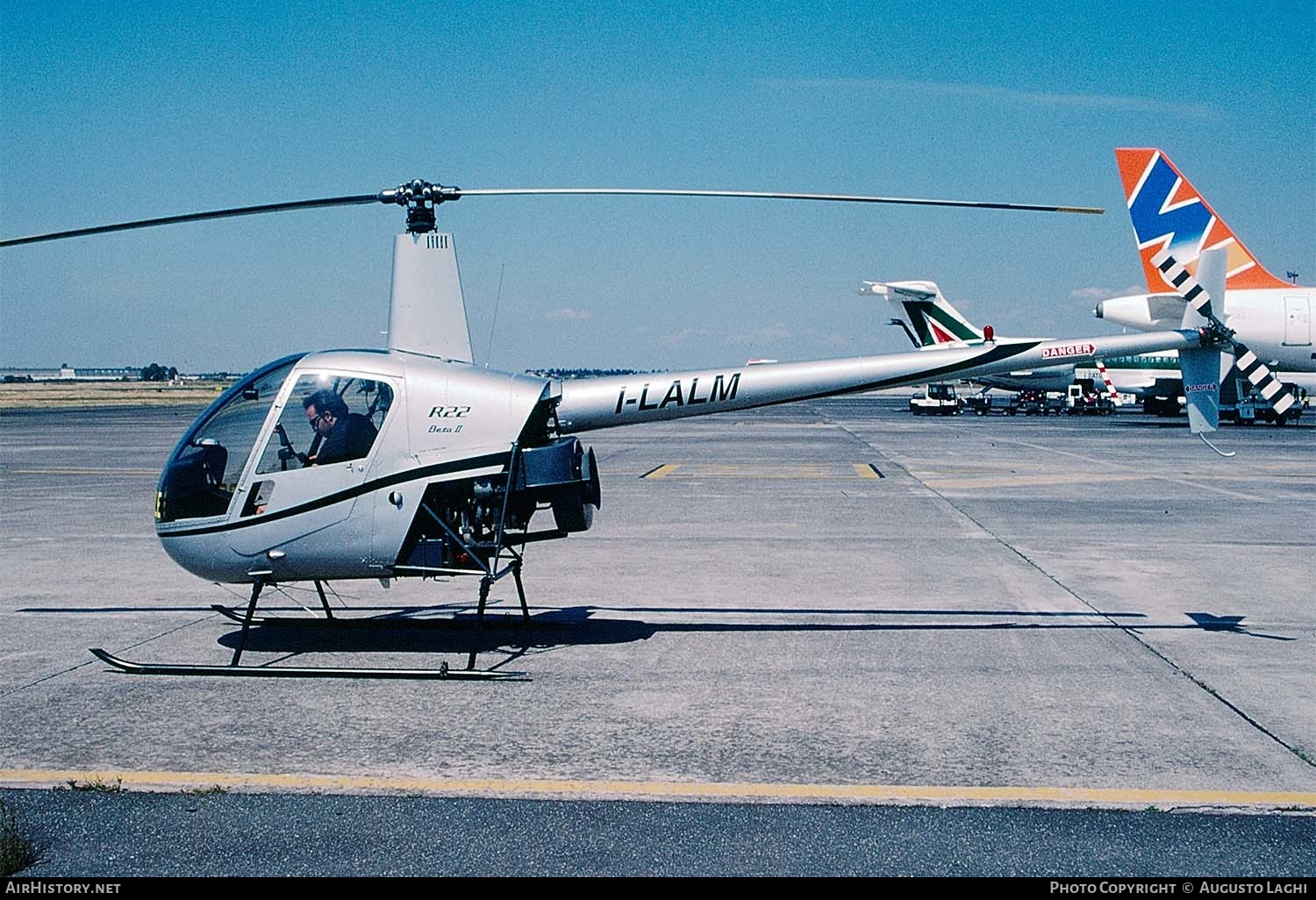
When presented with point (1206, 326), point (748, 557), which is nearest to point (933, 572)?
point (748, 557)

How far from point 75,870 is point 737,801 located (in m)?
2.71

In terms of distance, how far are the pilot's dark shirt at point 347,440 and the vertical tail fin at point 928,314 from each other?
169 ft

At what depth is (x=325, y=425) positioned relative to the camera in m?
8.11

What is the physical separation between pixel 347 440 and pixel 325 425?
20 cm

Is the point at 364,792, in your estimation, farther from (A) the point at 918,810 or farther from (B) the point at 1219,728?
(B) the point at 1219,728

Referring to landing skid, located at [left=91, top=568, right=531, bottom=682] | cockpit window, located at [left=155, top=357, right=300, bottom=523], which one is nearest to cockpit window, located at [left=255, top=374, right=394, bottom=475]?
cockpit window, located at [left=155, top=357, right=300, bottom=523]

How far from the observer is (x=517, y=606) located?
10.1m

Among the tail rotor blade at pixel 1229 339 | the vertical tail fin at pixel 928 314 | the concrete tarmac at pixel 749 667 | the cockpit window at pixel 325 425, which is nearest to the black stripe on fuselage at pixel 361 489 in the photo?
the cockpit window at pixel 325 425

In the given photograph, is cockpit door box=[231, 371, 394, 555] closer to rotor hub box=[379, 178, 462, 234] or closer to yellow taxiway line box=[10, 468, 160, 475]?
rotor hub box=[379, 178, 462, 234]

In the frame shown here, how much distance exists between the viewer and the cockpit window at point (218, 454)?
26.5 ft

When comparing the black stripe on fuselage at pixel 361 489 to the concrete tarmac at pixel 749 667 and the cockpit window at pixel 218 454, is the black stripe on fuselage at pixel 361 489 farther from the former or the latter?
the concrete tarmac at pixel 749 667

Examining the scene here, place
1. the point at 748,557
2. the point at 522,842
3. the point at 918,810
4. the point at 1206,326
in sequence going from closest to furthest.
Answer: the point at 522,842, the point at 918,810, the point at 1206,326, the point at 748,557

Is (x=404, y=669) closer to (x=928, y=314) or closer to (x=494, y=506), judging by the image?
(x=494, y=506)

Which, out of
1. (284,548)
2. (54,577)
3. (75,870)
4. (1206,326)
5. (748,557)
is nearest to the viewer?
(75,870)
